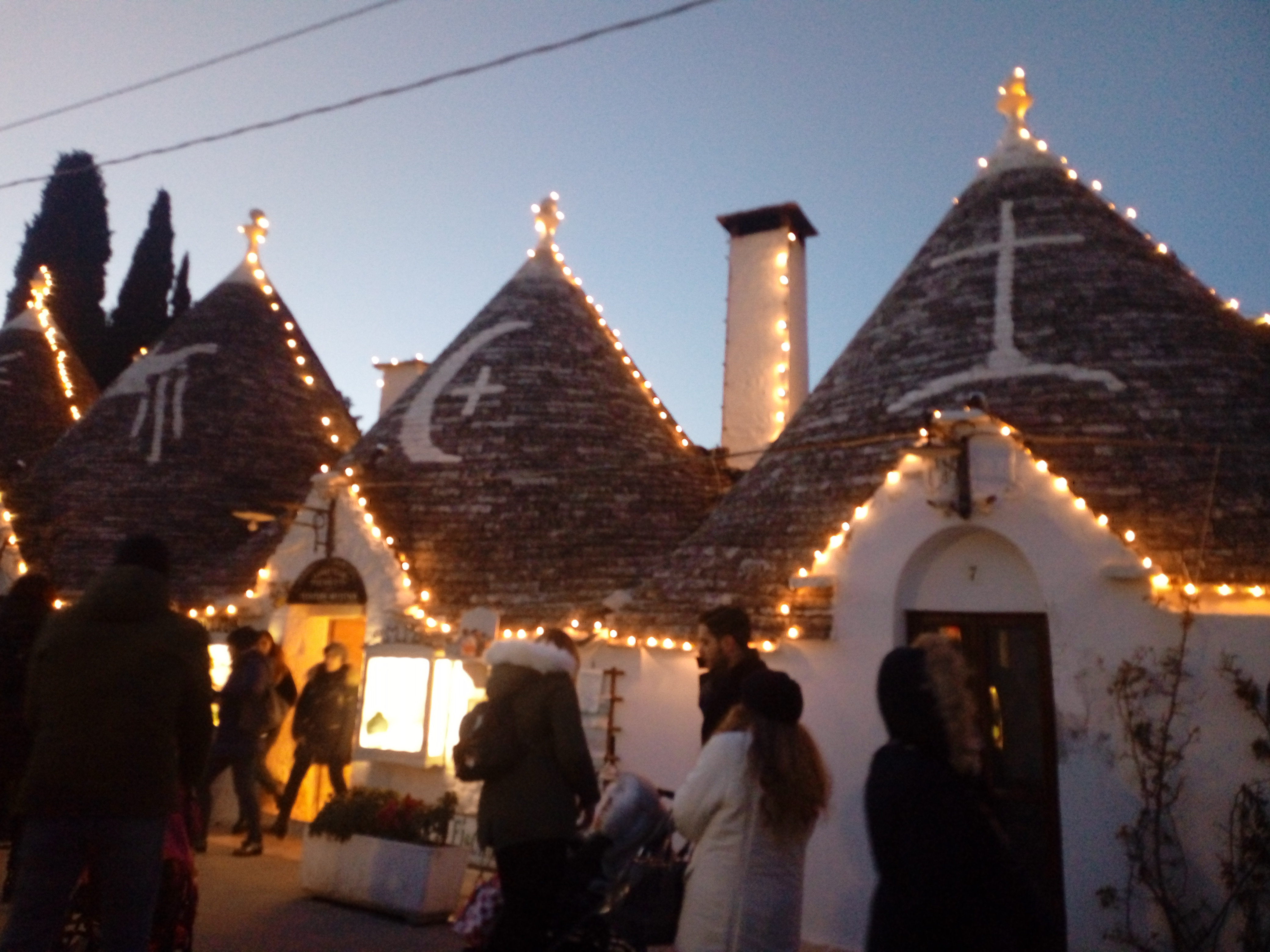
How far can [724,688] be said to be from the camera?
4.94 m

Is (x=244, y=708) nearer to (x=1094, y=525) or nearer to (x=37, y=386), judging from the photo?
(x=1094, y=525)

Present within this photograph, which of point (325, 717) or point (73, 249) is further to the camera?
point (73, 249)

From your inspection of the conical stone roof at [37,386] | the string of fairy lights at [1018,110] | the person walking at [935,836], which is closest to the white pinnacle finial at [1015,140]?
the string of fairy lights at [1018,110]

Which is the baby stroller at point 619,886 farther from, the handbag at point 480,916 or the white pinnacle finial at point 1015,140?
the white pinnacle finial at point 1015,140

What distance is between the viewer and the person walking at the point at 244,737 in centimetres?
827

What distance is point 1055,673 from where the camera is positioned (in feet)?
21.5

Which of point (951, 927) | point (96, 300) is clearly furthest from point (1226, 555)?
point (96, 300)

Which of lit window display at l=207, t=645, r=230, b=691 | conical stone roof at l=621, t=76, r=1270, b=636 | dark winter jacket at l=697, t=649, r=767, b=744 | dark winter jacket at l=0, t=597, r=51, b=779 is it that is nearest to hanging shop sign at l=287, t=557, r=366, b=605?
lit window display at l=207, t=645, r=230, b=691

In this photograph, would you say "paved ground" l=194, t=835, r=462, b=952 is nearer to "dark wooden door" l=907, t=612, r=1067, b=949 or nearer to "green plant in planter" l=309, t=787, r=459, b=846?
"green plant in planter" l=309, t=787, r=459, b=846

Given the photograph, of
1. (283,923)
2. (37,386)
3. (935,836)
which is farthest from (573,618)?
(37,386)

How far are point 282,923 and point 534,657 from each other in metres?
3.37

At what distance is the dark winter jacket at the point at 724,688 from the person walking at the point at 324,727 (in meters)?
5.25

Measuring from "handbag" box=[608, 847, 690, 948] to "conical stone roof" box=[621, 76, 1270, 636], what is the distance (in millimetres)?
3374

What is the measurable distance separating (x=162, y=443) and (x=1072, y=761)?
11079 millimetres
